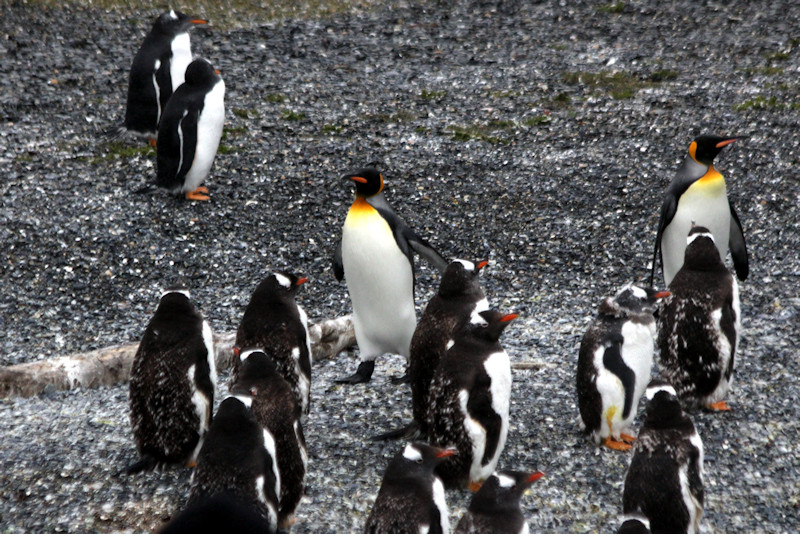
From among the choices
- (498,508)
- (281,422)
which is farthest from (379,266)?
(498,508)

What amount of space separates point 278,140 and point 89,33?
168 inches

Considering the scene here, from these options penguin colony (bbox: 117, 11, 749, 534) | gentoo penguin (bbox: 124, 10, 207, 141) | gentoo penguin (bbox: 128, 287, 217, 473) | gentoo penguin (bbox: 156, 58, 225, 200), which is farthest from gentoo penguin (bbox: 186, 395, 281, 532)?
gentoo penguin (bbox: 124, 10, 207, 141)

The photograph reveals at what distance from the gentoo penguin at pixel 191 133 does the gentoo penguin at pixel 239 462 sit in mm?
5069

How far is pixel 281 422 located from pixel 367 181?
100 inches

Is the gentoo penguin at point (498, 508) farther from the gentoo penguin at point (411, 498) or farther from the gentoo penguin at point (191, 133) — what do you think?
the gentoo penguin at point (191, 133)

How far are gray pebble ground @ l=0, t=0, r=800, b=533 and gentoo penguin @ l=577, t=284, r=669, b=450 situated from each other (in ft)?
0.52

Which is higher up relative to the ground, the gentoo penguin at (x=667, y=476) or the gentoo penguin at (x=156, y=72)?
the gentoo penguin at (x=156, y=72)

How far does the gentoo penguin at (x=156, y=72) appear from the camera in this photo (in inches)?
384

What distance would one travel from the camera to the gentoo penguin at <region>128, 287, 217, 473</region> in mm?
4473

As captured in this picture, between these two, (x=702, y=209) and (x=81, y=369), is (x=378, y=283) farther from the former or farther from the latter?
(x=702, y=209)

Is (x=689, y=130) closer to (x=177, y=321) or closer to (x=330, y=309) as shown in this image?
(x=330, y=309)

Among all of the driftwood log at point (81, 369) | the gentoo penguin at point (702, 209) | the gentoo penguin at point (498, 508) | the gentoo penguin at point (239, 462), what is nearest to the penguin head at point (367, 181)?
the driftwood log at point (81, 369)

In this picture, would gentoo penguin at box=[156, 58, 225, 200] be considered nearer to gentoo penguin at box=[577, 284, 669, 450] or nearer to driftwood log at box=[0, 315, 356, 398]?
driftwood log at box=[0, 315, 356, 398]

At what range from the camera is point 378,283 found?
249 inches
